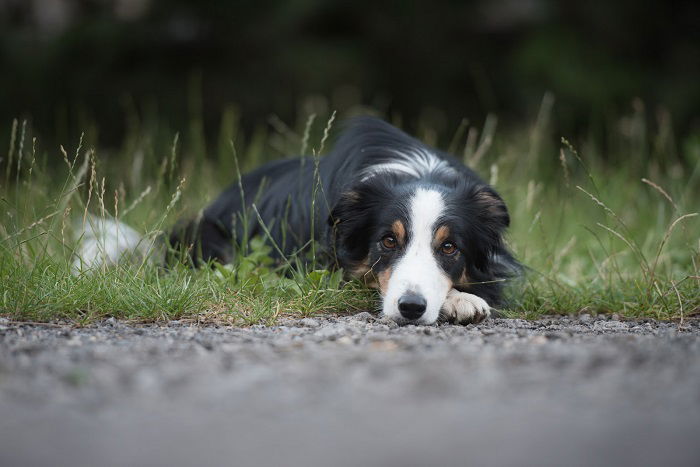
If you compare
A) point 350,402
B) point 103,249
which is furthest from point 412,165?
point 350,402

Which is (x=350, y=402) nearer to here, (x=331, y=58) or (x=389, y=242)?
(x=389, y=242)

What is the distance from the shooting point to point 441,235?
3.73 meters

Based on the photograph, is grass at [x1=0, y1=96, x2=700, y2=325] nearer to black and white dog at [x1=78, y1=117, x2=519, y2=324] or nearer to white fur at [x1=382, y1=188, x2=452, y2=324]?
black and white dog at [x1=78, y1=117, x2=519, y2=324]

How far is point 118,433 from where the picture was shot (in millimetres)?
1784

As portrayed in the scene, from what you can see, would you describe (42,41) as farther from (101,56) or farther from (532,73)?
(532,73)

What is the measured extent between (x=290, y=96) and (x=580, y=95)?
348 cm

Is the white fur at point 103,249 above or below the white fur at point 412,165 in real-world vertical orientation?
below

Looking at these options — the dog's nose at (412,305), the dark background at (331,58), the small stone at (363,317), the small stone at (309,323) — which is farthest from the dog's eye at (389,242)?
the dark background at (331,58)

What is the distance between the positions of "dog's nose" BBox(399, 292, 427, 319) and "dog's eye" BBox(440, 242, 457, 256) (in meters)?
0.45

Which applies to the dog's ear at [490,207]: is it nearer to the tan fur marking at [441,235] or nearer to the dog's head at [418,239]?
the dog's head at [418,239]

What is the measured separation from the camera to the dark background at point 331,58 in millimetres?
9281

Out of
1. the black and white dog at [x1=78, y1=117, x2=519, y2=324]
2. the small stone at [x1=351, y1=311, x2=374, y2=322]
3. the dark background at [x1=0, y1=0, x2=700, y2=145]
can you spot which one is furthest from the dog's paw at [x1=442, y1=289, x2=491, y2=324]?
the dark background at [x1=0, y1=0, x2=700, y2=145]

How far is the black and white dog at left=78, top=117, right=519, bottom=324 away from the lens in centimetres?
362

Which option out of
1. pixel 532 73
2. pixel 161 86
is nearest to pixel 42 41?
pixel 161 86
